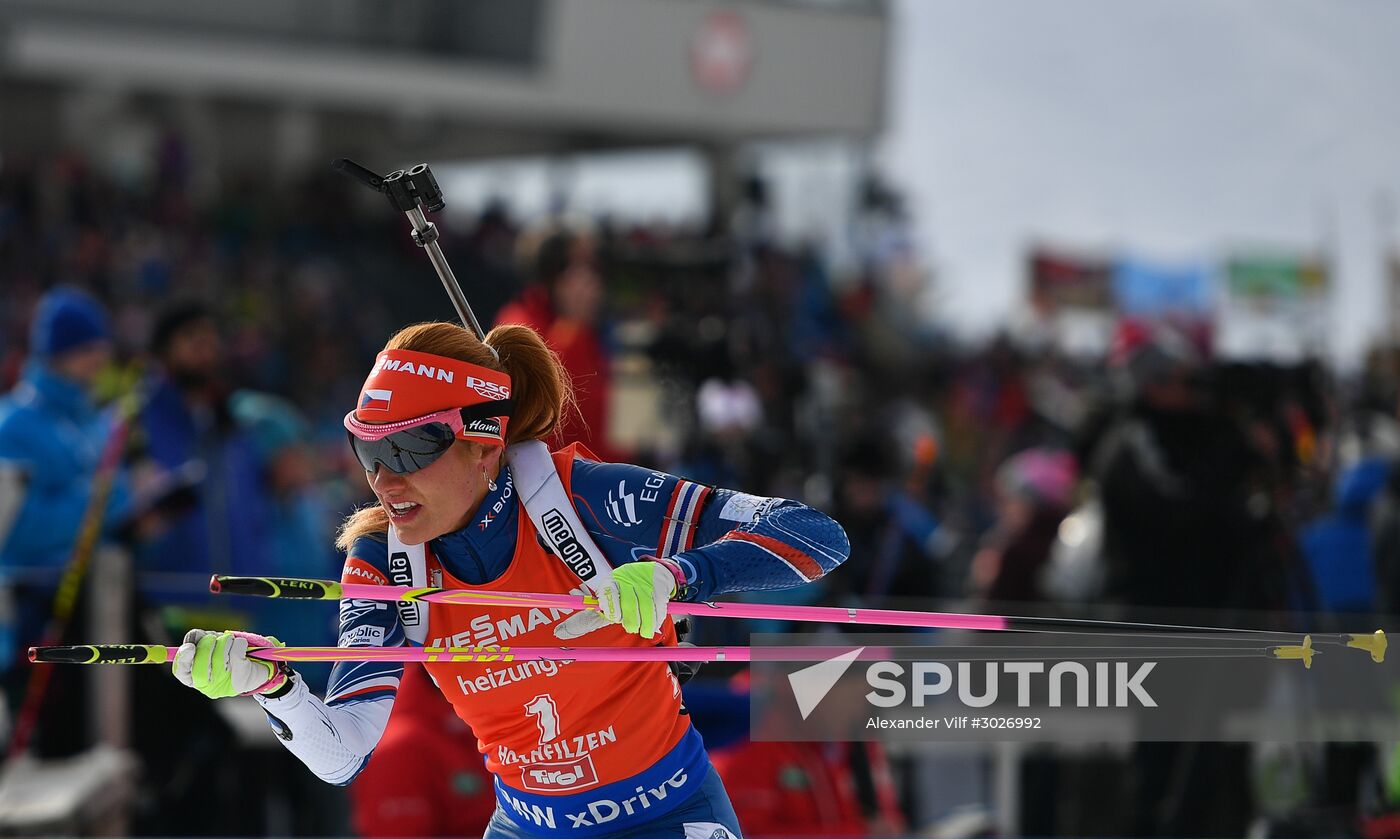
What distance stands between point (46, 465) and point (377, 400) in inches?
145

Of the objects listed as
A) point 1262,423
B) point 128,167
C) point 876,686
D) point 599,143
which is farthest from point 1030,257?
point 876,686

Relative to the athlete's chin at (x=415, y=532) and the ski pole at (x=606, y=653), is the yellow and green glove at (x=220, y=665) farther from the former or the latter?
the athlete's chin at (x=415, y=532)

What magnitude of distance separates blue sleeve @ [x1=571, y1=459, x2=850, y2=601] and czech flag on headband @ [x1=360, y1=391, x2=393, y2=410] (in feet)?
1.32

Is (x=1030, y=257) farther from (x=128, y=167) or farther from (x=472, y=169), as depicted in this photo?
(x=128, y=167)

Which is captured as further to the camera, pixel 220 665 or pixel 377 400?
pixel 377 400

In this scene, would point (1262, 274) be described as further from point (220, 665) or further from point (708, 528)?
point (220, 665)

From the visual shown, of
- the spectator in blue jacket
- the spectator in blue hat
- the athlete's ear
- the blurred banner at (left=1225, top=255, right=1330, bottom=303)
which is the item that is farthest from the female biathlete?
the blurred banner at (left=1225, top=255, right=1330, bottom=303)

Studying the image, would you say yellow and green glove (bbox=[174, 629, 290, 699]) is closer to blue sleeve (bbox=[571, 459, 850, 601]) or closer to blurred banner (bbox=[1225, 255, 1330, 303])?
blue sleeve (bbox=[571, 459, 850, 601])

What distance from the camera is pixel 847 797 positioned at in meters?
5.72

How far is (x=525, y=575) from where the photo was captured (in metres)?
3.00

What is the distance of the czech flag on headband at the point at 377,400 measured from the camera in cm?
289

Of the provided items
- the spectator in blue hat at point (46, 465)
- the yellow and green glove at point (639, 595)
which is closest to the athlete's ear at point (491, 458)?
the yellow and green glove at point (639, 595)

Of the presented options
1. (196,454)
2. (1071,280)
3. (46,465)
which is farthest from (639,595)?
(1071,280)

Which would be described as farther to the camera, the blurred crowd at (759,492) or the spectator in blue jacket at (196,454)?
the spectator in blue jacket at (196,454)
